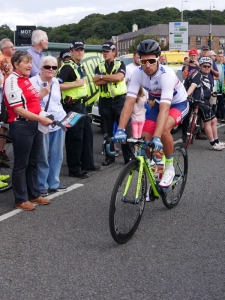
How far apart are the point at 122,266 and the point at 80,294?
712 millimetres

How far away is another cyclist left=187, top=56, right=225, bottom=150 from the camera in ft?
37.3

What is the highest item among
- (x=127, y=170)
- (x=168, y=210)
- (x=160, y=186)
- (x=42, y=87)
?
(x=42, y=87)

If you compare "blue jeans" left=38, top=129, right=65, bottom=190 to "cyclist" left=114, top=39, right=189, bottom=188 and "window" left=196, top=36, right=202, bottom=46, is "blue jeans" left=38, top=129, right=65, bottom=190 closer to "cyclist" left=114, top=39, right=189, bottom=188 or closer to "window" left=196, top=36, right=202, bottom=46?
"cyclist" left=114, top=39, right=189, bottom=188

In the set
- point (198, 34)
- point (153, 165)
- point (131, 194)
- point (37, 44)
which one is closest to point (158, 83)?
point (153, 165)

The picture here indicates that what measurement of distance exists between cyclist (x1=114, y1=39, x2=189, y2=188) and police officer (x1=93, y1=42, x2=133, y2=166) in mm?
2878

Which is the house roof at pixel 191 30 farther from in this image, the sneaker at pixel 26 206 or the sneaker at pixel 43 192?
the sneaker at pixel 26 206

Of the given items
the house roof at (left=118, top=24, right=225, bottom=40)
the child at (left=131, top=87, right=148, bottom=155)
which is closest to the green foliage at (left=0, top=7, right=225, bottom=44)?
the house roof at (left=118, top=24, right=225, bottom=40)

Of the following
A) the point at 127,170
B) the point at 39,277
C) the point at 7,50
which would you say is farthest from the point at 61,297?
the point at 7,50

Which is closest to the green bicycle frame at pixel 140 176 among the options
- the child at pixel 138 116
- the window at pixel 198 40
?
the child at pixel 138 116

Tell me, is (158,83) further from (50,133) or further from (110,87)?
(110,87)

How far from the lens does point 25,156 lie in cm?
643

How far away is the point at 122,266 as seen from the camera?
186 inches

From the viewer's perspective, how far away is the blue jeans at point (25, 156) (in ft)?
20.8

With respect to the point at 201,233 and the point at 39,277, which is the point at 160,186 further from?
the point at 39,277
